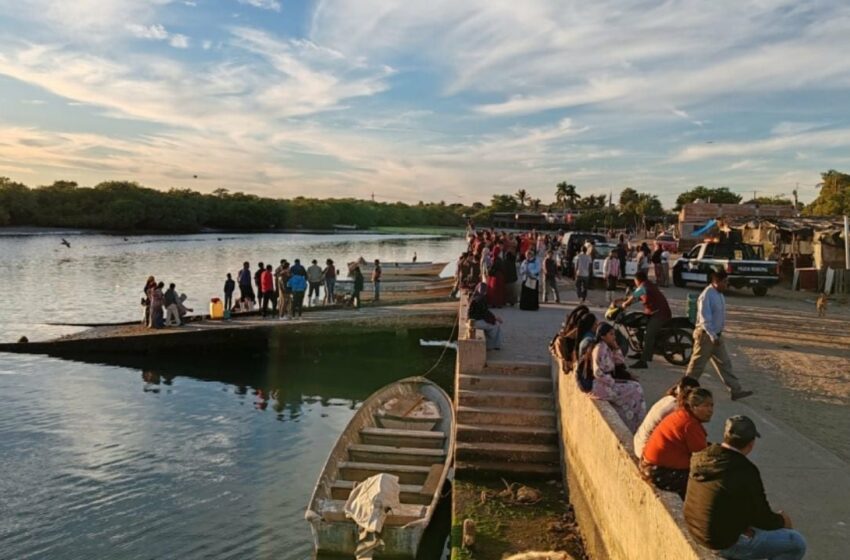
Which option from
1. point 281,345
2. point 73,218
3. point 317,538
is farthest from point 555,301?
point 73,218

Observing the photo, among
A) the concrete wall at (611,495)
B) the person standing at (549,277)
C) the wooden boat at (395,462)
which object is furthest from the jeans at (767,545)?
the person standing at (549,277)

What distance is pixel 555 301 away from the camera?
21125 millimetres

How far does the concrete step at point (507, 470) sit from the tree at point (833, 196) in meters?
60.7

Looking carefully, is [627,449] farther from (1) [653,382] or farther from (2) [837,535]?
(1) [653,382]

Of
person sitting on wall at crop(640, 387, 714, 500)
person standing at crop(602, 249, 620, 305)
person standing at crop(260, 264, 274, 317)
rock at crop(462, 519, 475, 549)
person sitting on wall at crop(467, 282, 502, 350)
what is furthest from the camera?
person standing at crop(260, 264, 274, 317)

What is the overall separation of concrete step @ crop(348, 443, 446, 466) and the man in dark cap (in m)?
6.39

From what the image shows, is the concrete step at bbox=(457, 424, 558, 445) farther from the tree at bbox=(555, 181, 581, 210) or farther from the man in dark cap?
the tree at bbox=(555, 181, 581, 210)

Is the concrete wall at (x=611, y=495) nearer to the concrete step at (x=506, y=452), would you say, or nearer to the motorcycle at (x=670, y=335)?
the concrete step at (x=506, y=452)

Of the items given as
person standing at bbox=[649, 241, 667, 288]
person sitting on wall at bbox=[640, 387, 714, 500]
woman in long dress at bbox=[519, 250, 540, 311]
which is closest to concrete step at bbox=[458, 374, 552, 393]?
person sitting on wall at bbox=[640, 387, 714, 500]

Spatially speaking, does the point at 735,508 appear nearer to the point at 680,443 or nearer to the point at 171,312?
the point at 680,443

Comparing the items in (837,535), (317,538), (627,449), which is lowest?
(317,538)

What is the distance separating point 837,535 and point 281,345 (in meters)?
17.8

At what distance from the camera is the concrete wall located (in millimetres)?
4777

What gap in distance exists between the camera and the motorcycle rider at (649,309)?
11334mm
